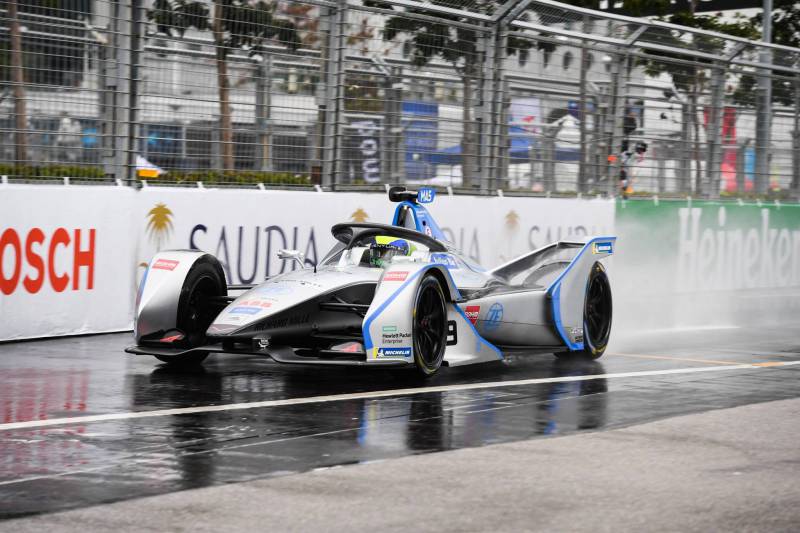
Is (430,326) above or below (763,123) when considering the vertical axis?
below

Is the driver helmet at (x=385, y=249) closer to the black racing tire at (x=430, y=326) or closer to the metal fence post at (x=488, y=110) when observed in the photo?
the black racing tire at (x=430, y=326)

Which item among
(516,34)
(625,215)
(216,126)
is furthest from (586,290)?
(625,215)

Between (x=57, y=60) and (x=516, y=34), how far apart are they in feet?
22.7

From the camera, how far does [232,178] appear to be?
12727 millimetres

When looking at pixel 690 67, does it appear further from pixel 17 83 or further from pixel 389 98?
pixel 17 83

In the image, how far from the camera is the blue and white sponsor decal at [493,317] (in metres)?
9.75

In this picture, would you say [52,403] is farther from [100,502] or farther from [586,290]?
[586,290]

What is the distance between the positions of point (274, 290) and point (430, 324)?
115cm

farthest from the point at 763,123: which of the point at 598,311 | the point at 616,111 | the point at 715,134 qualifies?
the point at 598,311

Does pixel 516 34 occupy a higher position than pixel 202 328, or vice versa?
pixel 516 34

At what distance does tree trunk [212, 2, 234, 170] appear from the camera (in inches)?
493

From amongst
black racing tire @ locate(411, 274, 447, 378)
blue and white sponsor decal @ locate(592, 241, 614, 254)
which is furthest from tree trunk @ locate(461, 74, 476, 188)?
black racing tire @ locate(411, 274, 447, 378)

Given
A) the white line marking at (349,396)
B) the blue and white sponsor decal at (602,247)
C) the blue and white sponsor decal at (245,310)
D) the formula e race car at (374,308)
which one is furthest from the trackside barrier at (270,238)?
the white line marking at (349,396)

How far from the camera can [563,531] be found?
4750 mm
